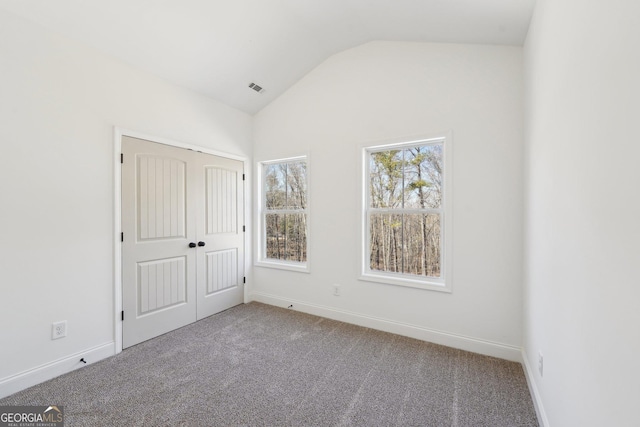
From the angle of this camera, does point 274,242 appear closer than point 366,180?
No

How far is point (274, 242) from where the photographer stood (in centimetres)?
405

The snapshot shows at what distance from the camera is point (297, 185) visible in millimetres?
3803

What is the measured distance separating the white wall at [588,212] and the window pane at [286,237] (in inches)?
101

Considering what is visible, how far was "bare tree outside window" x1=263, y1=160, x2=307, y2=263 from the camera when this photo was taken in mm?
3768

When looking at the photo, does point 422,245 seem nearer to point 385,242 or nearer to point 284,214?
point 385,242

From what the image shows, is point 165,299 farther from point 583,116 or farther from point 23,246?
point 583,116

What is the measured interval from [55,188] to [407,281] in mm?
3272

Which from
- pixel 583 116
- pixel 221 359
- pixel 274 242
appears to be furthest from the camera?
pixel 274 242

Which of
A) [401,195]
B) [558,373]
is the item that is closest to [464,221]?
[401,195]

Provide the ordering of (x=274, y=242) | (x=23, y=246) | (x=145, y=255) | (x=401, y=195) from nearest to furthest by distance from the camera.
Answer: (x=23, y=246) < (x=145, y=255) < (x=401, y=195) < (x=274, y=242)

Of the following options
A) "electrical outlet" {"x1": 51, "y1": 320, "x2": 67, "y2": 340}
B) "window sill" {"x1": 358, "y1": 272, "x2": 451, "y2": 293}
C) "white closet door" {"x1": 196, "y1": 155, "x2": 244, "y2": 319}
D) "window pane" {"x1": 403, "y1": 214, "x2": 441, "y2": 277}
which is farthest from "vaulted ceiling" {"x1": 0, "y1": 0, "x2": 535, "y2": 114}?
"electrical outlet" {"x1": 51, "y1": 320, "x2": 67, "y2": 340}

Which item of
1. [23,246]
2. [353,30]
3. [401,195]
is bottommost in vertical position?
[23,246]

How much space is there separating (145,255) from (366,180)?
2.52 metres

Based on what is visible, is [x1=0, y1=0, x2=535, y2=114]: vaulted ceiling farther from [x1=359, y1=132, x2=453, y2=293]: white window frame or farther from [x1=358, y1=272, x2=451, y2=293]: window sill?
[x1=358, y1=272, x2=451, y2=293]: window sill
